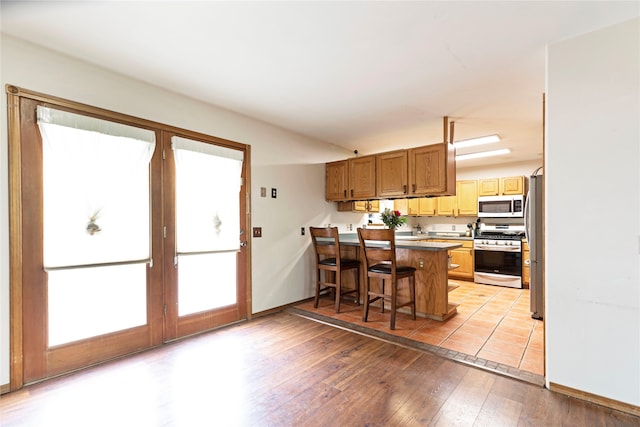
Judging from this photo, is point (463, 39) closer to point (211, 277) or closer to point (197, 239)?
point (197, 239)

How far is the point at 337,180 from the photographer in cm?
443

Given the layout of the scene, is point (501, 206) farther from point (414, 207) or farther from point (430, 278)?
point (430, 278)

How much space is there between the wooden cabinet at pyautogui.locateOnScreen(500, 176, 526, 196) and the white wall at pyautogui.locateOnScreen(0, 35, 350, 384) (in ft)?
9.78

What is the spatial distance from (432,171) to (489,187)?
10.00 ft

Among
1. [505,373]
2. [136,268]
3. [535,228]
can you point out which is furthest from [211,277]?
[535,228]

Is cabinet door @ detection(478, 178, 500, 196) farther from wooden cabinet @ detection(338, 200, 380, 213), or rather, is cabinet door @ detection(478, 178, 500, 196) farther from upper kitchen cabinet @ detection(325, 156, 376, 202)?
upper kitchen cabinet @ detection(325, 156, 376, 202)

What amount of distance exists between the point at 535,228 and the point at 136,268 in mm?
4299

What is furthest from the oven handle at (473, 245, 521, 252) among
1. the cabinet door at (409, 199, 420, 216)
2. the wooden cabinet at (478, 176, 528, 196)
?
the cabinet door at (409, 199, 420, 216)

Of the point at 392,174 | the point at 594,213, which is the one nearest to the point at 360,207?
the point at 392,174

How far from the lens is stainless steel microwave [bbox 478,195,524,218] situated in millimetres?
5312

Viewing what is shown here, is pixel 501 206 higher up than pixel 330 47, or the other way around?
pixel 330 47

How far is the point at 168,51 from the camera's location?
2078 mm

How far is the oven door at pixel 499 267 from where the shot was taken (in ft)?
16.1

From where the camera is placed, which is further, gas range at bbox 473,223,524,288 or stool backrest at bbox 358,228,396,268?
gas range at bbox 473,223,524,288
